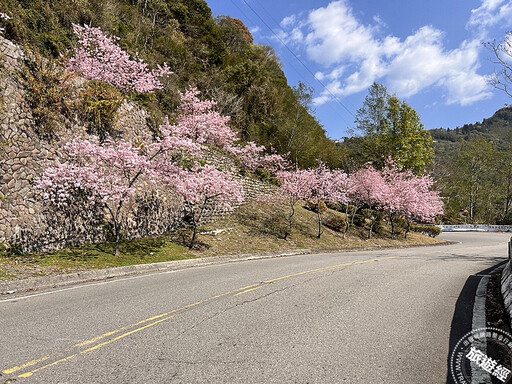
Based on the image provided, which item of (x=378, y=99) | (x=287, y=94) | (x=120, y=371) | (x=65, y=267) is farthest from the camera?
(x=287, y=94)

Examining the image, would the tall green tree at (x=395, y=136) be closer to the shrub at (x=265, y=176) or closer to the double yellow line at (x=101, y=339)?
the shrub at (x=265, y=176)

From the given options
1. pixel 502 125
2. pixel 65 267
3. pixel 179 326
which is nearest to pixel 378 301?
pixel 179 326

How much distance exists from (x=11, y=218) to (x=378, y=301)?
38.5 ft

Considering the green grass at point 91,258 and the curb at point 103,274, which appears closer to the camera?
the curb at point 103,274

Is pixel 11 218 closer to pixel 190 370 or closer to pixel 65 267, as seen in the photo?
pixel 65 267

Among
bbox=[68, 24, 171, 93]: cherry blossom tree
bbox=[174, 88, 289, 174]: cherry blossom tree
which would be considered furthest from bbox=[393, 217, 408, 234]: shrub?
bbox=[68, 24, 171, 93]: cherry blossom tree

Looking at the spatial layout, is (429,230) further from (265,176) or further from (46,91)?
(46,91)

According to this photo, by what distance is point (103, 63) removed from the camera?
1691cm

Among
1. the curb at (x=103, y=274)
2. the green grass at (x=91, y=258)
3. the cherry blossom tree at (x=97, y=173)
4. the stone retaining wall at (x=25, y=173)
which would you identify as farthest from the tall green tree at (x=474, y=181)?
the stone retaining wall at (x=25, y=173)

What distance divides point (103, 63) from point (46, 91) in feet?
17.9

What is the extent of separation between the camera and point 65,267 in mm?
9875

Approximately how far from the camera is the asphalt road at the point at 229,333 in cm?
387

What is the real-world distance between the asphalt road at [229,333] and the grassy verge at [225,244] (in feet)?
7.86

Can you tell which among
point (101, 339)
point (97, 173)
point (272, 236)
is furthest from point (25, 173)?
point (272, 236)
